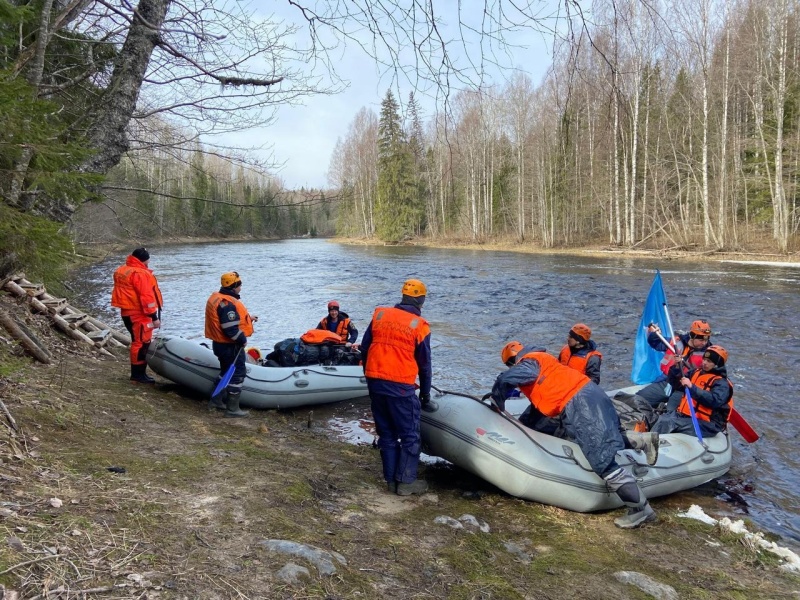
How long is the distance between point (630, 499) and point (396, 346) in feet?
7.07

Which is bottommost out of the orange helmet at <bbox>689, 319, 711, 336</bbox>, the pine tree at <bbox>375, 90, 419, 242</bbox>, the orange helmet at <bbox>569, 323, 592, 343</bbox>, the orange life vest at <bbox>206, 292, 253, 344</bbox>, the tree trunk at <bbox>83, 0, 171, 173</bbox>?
the orange helmet at <bbox>689, 319, 711, 336</bbox>

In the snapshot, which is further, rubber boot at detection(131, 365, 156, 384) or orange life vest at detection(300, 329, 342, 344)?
orange life vest at detection(300, 329, 342, 344)

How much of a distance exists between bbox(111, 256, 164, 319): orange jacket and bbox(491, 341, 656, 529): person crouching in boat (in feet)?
15.2

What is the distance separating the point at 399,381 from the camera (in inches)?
171

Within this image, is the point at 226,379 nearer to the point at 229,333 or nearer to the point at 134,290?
the point at 229,333

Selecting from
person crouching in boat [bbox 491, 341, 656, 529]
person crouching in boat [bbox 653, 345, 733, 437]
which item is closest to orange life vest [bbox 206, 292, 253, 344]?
person crouching in boat [bbox 491, 341, 656, 529]

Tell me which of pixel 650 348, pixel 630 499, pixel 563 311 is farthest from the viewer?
pixel 563 311

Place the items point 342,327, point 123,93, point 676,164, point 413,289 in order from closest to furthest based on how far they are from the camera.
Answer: point 413,289, point 123,93, point 342,327, point 676,164

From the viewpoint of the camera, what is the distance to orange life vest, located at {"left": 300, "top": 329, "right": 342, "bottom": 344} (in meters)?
8.52

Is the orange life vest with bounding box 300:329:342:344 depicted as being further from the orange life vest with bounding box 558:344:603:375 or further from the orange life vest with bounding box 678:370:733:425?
the orange life vest with bounding box 678:370:733:425

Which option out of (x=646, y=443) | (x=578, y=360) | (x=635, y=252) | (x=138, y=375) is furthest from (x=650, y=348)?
(x=635, y=252)

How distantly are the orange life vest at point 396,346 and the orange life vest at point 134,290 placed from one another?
370cm

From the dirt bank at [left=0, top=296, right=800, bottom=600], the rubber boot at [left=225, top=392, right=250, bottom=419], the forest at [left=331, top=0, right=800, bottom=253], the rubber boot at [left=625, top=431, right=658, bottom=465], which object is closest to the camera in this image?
the dirt bank at [left=0, top=296, right=800, bottom=600]

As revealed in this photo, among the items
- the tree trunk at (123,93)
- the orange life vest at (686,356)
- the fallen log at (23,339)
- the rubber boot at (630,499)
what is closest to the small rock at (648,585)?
the rubber boot at (630,499)
